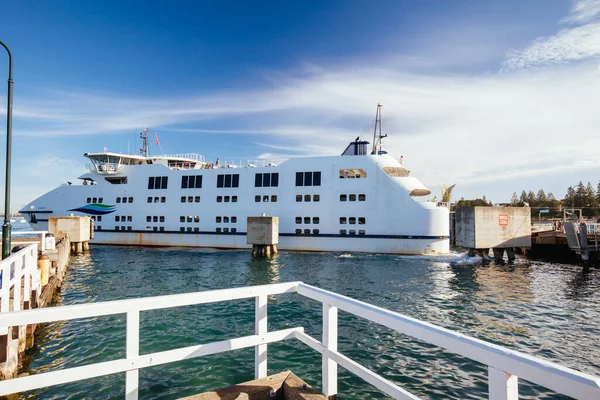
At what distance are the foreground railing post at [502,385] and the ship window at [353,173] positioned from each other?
81.0 ft

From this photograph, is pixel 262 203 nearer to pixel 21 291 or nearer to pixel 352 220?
pixel 352 220

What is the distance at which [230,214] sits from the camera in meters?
28.4

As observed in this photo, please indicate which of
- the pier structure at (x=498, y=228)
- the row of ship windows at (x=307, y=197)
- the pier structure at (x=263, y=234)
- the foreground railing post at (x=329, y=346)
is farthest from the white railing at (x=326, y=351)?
the row of ship windows at (x=307, y=197)

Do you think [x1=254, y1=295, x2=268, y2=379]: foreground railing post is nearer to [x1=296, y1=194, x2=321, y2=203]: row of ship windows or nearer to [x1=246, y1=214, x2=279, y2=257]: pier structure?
[x1=246, y1=214, x2=279, y2=257]: pier structure

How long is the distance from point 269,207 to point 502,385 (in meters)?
25.9

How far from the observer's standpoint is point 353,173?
27.4m

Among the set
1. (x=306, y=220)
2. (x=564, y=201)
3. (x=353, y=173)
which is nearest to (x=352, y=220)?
(x=306, y=220)

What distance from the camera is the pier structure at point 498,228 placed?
73.1 feet

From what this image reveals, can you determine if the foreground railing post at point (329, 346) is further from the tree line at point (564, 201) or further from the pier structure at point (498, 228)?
the tree line at point (564, 201)

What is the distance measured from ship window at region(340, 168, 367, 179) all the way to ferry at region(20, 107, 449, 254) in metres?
0.13

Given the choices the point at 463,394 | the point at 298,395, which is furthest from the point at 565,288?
the point at 298,395

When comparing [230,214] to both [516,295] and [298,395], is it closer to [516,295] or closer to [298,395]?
[516,295]

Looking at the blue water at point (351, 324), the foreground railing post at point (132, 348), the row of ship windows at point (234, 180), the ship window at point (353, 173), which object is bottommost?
the blue water at point (351, 324)

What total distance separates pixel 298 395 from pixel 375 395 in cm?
309
